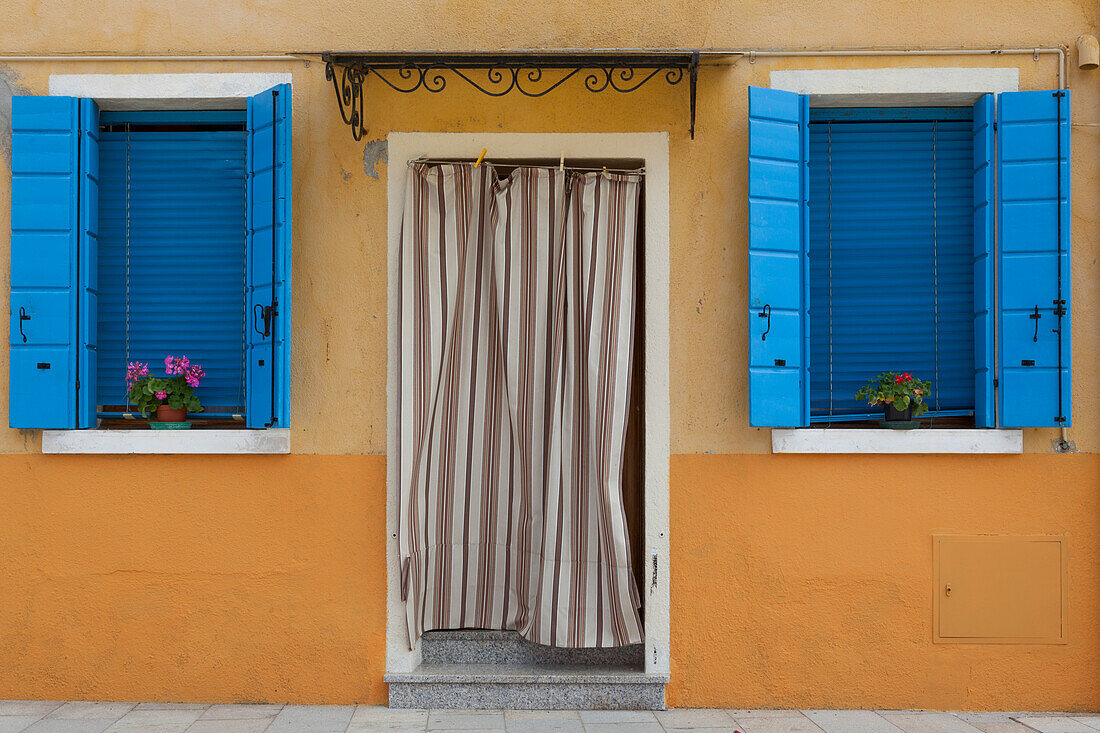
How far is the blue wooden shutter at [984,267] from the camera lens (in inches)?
159

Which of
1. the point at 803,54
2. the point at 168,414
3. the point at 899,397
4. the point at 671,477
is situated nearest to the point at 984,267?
the point at 899,397

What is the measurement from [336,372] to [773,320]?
2.24m

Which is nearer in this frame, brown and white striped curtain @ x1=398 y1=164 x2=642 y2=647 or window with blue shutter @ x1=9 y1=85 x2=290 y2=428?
window with blue shutter @ x1=9 y1=85 x2=290 y2=428

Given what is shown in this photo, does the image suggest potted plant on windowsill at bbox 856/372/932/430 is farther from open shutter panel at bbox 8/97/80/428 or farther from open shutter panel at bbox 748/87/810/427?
open shutter panel at bbox 8/97/80/428

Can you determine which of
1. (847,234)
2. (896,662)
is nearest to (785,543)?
(896,662)

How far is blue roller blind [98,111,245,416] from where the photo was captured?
4234mm

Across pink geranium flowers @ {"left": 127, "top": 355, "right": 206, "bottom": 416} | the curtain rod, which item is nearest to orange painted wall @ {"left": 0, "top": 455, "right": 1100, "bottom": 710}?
pink geranium flowers @ {"left": 127, "top": 355, "right": 206, "bottom": 416}

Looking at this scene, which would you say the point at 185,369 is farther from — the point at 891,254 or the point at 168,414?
the point at 891,254

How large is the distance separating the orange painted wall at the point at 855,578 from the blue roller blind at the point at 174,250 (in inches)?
98.8

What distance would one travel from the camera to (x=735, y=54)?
151 inches

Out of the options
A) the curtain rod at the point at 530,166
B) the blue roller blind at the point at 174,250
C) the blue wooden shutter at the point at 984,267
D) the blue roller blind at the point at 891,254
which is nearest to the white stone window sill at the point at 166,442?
the blue roller blind at the point at 174,250

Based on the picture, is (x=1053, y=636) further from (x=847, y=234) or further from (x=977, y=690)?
(x=847, y=234)

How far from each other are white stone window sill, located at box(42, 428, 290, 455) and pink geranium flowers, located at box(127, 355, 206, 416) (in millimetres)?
146

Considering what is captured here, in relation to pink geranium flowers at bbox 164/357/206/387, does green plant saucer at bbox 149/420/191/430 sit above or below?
below
